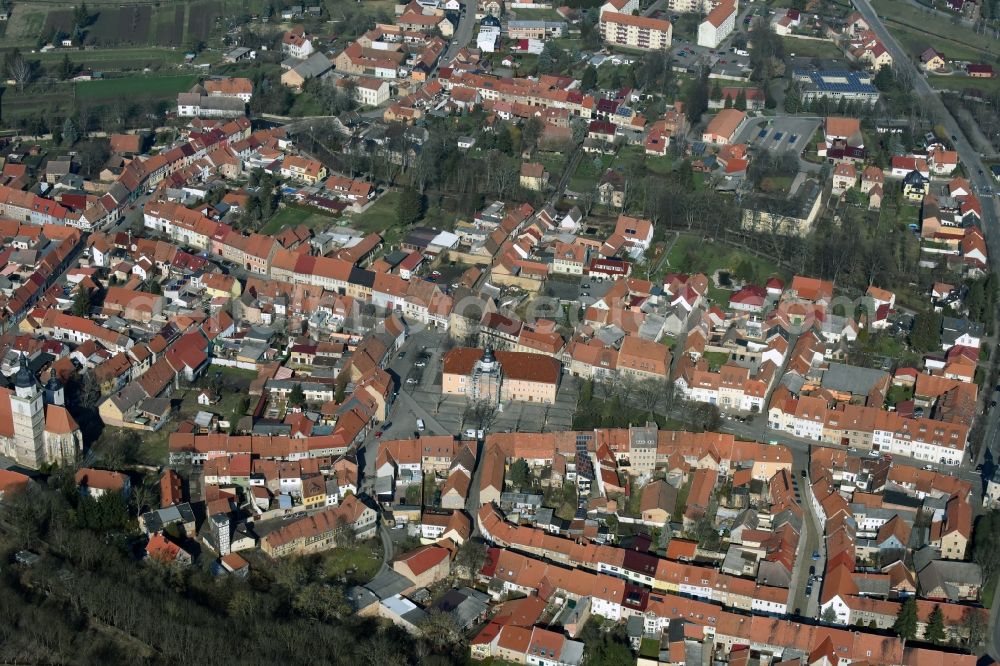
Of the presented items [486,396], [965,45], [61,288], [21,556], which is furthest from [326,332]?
[965,45]

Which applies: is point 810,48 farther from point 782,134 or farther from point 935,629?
point 935,629

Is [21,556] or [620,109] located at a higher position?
[620,109]

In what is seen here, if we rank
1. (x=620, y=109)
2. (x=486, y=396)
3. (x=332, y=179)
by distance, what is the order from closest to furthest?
(x=486, y=396), (x=332, y=179), (x=620, y=109)

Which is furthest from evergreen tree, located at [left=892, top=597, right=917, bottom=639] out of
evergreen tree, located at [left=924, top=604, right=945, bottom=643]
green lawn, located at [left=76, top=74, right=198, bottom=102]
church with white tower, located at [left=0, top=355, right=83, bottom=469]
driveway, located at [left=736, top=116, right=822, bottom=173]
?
green lawn, located at [left=76, top=74, right=198, bottom=102]

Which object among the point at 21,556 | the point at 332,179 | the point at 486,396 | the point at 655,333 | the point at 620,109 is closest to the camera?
the point at 21,556

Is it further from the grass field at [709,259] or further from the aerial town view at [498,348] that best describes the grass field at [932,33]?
the grass field at [709,259]

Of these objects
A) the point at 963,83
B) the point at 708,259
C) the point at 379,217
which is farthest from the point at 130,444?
Result: the point at 963,83

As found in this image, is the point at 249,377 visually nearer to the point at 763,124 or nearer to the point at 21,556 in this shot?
the point at 21,556
